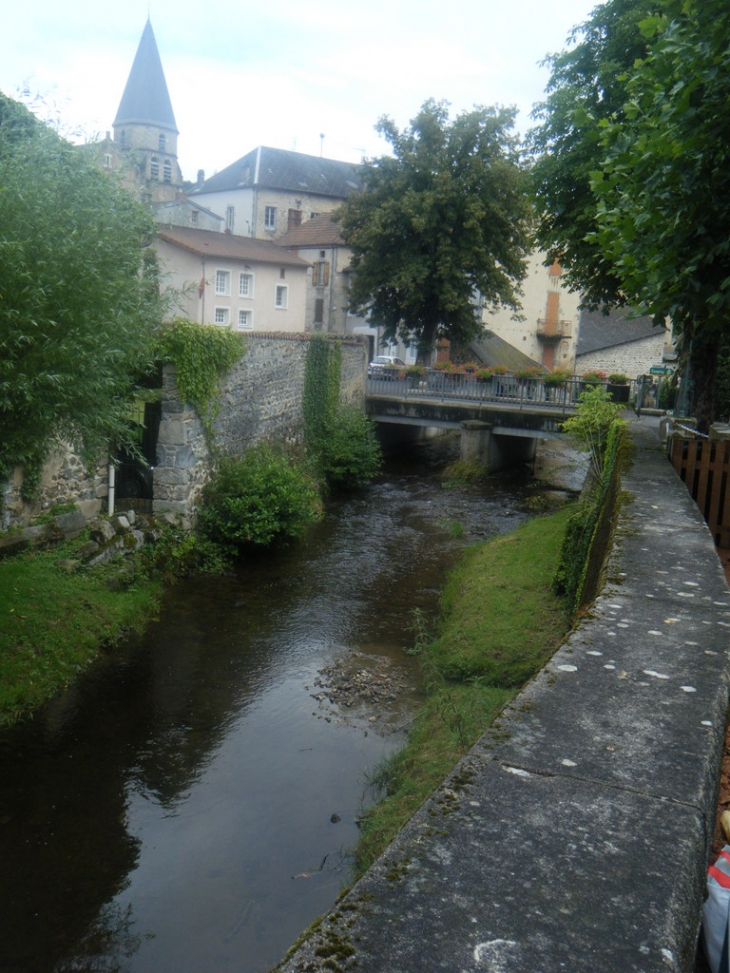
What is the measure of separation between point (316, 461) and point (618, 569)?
16.4 m

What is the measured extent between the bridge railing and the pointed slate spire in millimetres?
48652

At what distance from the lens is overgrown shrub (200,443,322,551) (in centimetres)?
1487

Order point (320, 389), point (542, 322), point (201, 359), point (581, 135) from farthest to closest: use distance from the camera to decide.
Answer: point (542, 322)
point (320, 389)
point (581, 135)
point (201, 359)

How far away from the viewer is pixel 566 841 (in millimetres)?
2174

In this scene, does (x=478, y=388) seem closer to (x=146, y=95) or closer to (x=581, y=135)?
(x=581, y=135)

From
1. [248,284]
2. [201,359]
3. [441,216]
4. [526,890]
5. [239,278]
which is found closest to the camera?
[526,890]

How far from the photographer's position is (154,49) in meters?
65.4

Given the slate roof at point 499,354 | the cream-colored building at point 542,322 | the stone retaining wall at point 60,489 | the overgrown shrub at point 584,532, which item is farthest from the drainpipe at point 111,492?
the cream-colored building at point 542,322

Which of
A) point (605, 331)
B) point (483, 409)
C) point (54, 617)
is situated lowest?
point (54, 617)

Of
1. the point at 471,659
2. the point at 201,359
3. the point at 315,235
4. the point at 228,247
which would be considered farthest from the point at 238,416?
the point at 315,235

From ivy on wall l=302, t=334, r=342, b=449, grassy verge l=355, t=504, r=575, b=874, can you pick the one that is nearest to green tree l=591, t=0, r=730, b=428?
grassy verge l=355, t=504, r=575, b=874

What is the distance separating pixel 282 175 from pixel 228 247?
19.0 meters

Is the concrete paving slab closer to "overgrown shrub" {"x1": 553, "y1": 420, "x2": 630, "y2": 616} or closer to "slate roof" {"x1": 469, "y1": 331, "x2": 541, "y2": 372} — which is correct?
"overgrown shrub" {"x1": 553, "y1": 420, "x2": 630, "y2": 616}

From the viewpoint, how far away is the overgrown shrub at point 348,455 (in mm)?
21750
